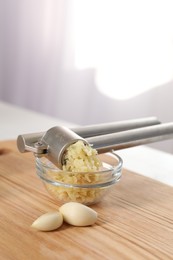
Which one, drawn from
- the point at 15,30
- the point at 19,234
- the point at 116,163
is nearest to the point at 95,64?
the point at 15,30

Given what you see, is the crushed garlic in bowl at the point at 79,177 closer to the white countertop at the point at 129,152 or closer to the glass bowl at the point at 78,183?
the glass bowl at the point at 78,183

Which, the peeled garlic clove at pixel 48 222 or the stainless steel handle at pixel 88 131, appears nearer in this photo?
the peeled garlic clove at pixel 48 222

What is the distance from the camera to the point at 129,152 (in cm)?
124

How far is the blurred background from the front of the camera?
2570 millimetres

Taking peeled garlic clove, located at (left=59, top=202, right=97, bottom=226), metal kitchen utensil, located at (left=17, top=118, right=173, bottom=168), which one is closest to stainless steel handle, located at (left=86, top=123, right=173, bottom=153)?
A: metal kitchen utensil, located at (left=17, top=118, right=173, bottom=168)

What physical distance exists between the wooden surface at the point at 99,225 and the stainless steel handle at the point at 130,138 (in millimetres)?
84

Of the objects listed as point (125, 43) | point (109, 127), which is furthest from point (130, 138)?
point (125, 43)

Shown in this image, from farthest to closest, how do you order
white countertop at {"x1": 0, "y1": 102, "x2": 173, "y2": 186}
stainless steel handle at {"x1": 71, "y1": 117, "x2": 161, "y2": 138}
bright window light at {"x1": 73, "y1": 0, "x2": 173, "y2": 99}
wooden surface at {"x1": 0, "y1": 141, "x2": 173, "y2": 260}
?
1. bright window light at {"x1": 73, "y1": 0, "x2": 173, "y2": 99}
2. white countertop at {"x1": 0, "y1": 102, "x2": 173, "y2": 186}
3. stainless steel handle at {"x1": 71, "y1": 117, "x2": 161, "y2": 138}
4. wooden surface at {"x1": 0, "y1": 141, "x2": 173, "y2": 260}

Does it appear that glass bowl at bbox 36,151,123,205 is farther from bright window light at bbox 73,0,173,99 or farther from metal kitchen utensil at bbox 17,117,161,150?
bright window light at bbox 73,0,173,99

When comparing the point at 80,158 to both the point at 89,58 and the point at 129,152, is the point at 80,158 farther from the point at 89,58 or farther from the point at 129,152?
the point at 89,58

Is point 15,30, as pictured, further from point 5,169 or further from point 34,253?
point 34,253

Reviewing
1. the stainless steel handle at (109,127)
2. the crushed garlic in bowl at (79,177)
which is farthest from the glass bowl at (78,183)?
the stainless steel handle at (109,127)

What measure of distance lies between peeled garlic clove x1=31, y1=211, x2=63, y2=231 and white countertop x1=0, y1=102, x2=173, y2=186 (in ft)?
1.08

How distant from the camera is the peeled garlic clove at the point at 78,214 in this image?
785 mm
